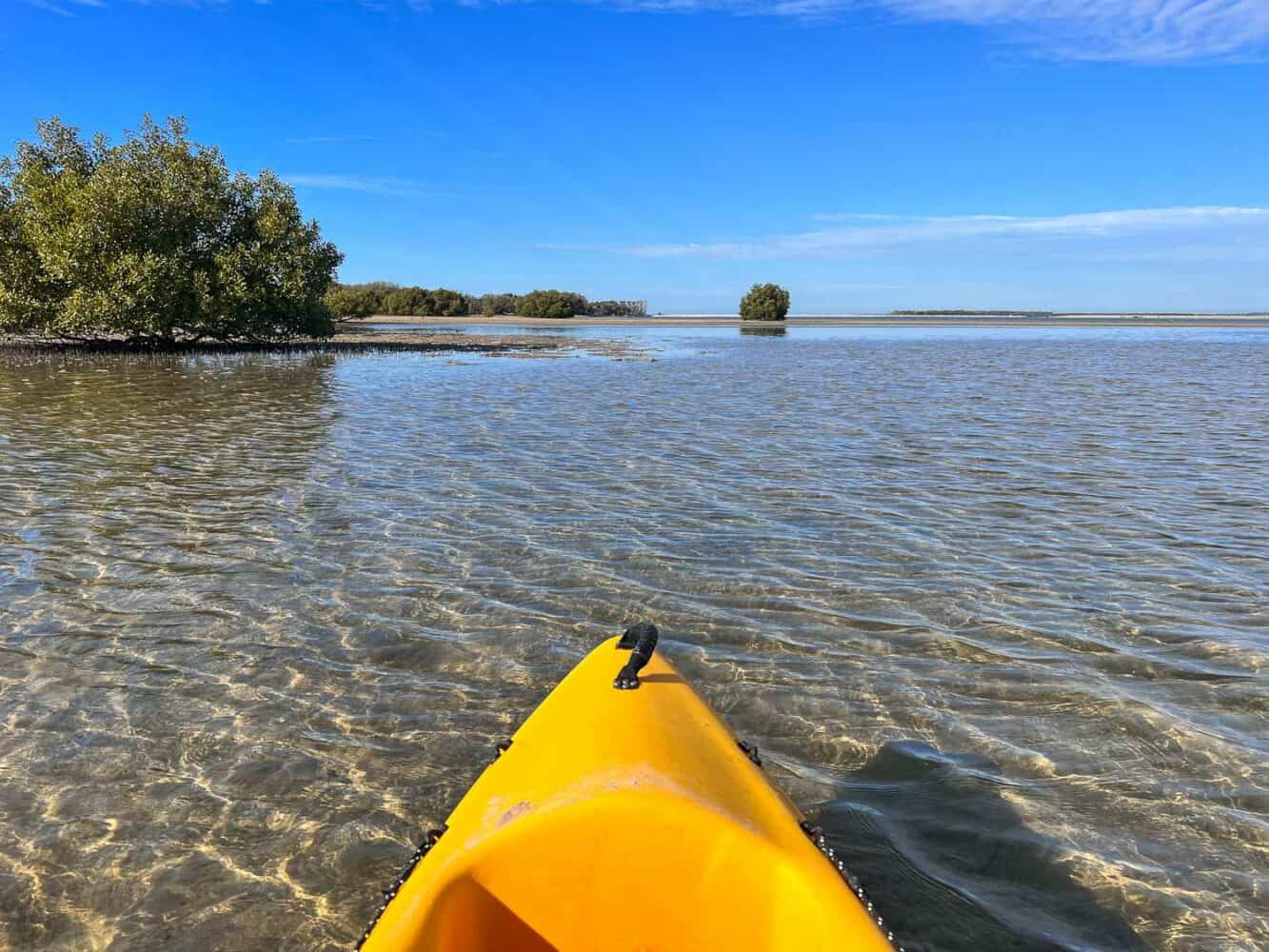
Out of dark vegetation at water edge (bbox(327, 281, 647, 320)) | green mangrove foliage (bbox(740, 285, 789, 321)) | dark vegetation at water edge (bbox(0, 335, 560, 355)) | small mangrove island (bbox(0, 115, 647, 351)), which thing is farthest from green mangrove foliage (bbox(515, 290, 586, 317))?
small mangrove island (bbox(0, 115, 647, 351))

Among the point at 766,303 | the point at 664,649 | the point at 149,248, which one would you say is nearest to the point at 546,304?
the point at 766,303

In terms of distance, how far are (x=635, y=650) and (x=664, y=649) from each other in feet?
10.2

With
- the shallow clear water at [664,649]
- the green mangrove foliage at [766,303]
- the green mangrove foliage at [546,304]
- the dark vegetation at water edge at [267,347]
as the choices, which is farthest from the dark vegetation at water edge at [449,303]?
the shallow clear water at [664,649]

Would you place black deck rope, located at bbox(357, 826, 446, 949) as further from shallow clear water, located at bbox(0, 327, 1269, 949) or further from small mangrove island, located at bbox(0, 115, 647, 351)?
small mangrove island, located at bbox(0, 115, 647, 351)

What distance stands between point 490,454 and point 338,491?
3861mm

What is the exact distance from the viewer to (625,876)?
9.22 feet

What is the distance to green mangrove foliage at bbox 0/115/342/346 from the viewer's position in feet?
124

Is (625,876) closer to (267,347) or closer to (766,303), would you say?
(267,347)

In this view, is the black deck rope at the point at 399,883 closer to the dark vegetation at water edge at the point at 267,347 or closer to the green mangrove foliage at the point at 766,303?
the dark vegetation at water edge at the point at 267,347

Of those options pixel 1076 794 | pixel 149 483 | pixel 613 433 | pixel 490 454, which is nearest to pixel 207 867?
pixel 1076 794

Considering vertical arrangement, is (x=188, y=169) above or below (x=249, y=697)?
above

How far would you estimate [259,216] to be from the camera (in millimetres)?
46469

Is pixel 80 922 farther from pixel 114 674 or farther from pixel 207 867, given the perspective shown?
pixel 114 674

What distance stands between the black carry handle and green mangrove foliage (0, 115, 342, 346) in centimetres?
4264
